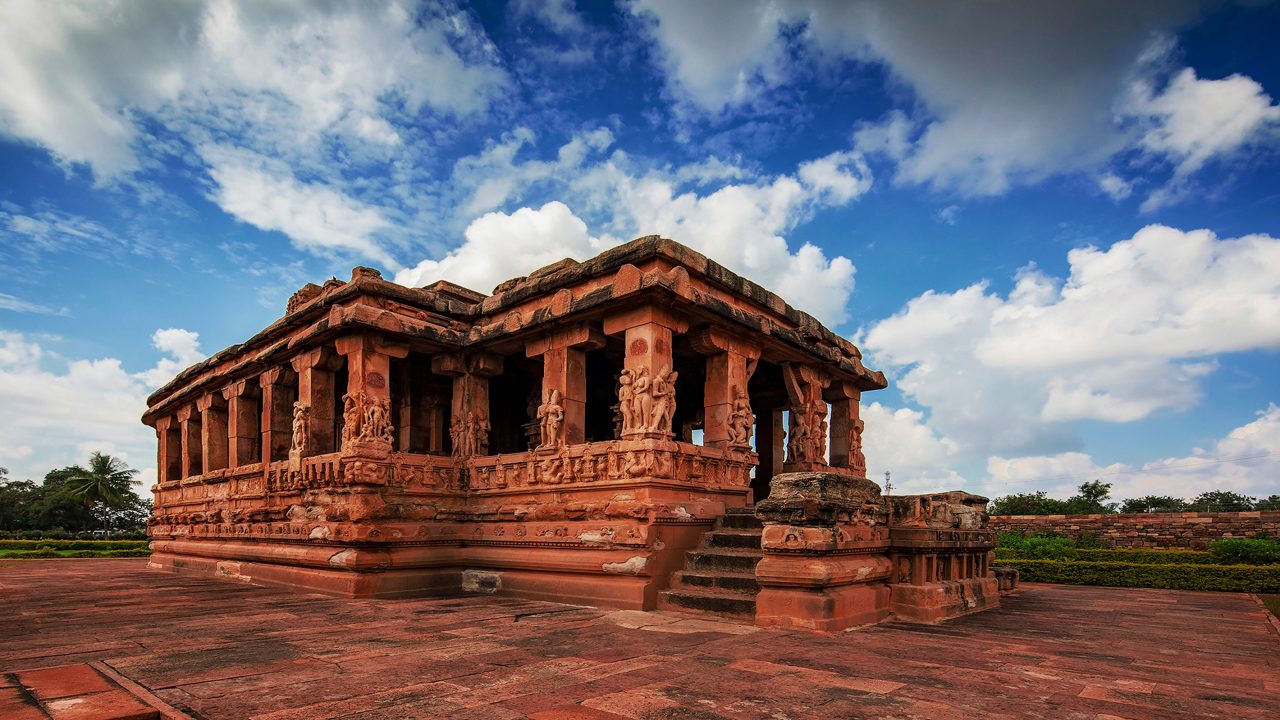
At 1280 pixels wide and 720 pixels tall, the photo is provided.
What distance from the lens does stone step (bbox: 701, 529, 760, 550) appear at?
26.6ft

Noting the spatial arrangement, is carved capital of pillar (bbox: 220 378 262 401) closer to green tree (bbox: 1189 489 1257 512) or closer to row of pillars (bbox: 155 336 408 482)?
row of pillars (bbox: 155 336 408 482)

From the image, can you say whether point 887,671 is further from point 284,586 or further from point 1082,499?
point 1082,499

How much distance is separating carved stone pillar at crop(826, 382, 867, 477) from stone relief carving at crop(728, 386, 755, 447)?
424 cm

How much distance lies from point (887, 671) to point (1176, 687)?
1660 millimetres

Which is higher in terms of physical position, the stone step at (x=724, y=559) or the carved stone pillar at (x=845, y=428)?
the carved stone pillar at (x=845, y=428)

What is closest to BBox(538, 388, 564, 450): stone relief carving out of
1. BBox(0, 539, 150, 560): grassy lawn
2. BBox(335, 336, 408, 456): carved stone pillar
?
BBox(335, 336, 408, 456): carved stone pillar

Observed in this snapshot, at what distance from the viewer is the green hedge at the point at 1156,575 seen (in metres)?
12.6

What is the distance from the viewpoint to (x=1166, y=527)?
61.2 feet

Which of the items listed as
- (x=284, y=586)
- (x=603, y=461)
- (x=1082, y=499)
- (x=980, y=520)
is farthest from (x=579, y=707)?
(x=1082, y=499)

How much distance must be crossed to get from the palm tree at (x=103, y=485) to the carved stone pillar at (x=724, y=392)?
53.9 metres

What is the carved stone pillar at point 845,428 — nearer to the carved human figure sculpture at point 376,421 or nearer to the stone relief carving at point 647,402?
the stone relief carving at point 647,402

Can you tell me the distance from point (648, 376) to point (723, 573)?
238 cm

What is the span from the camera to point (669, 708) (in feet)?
12.3

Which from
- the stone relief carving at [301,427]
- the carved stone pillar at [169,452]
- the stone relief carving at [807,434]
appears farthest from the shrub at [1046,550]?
the carved stone pillar at [169,452]
